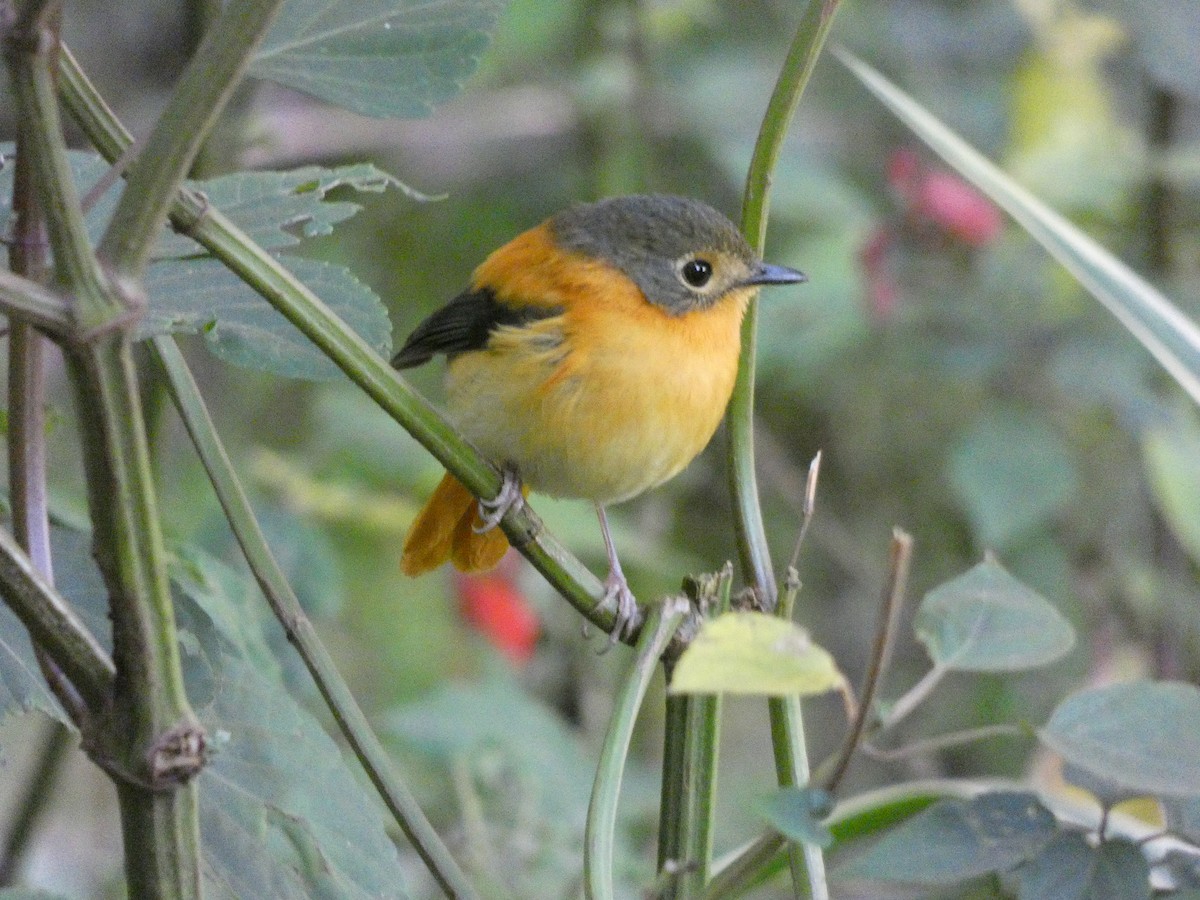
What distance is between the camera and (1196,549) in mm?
3414

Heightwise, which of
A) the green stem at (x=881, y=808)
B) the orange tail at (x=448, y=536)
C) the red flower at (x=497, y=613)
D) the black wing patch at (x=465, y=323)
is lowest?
the green stem at (x=881, y=808)

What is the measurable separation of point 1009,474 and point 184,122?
3205 mm

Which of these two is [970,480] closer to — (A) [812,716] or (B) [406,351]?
(B) [406,351]

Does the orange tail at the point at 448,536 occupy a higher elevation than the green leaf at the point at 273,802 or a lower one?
higher

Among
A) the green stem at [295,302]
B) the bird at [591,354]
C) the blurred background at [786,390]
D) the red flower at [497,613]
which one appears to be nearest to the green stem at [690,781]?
the green stem at [295,302]

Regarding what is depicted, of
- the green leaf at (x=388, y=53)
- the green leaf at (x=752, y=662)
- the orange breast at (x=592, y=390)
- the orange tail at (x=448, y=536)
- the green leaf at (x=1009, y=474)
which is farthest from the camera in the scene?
the green leaf at (x=1009, y=474)

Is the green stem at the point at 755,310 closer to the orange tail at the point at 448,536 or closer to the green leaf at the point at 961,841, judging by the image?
the green leaf at the point at 961,841

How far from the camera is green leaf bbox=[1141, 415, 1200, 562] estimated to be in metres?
3.39

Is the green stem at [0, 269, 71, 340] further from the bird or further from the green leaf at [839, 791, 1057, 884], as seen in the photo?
the bird

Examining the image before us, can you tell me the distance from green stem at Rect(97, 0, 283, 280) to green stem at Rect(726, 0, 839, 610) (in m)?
0.60

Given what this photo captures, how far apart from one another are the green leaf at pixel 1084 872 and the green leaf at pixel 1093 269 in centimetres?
52

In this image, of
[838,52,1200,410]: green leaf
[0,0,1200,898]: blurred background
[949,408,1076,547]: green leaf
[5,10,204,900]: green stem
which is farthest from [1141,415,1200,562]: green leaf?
[5,10,204,900]: green stem

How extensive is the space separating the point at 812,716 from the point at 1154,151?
2.62m

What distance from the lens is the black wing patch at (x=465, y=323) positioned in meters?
2.49
